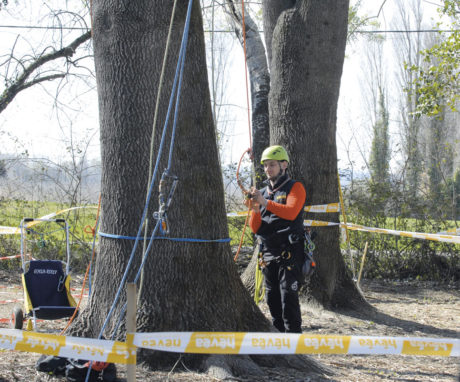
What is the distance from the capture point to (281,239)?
4805 millimetres

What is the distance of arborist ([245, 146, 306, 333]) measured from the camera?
4730 millimetres

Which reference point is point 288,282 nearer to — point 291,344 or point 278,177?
point 278,177

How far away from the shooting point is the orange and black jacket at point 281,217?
15.4 feet

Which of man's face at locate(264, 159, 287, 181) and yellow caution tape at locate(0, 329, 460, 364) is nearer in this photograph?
yellow caution tape at locate(0, 329, 460, 364)

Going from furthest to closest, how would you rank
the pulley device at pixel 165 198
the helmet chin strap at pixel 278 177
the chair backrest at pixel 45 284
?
the chair backrest at pixel 45 284, the helmet chin strap at pixel 278 177, the pulley device at pixel 165 198

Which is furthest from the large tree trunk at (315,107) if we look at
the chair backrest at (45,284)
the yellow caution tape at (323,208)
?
the chair backrest at (45,284)

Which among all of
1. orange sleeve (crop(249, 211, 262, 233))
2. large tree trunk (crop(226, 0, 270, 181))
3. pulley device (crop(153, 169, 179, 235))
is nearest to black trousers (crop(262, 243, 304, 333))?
orange sleeve (crop(249, 211, 262, 233))

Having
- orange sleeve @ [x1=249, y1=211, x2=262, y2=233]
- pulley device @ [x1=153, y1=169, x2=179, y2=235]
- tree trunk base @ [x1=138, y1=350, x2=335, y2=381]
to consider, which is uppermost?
pulley device @ [x1=153, y1=169, x2=179, y2=235]

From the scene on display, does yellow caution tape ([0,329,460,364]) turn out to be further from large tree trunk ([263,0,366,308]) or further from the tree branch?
the tree branch

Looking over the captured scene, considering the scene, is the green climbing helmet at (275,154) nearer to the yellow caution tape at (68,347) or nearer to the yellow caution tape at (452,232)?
the yellow caution tape at (68,347)

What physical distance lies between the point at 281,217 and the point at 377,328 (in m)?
2.37

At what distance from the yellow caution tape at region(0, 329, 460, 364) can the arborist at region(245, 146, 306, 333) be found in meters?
1.66

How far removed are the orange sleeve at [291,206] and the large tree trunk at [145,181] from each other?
2.37 ft

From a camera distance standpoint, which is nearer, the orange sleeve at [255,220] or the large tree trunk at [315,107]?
the orange sleeve at [255,220]
